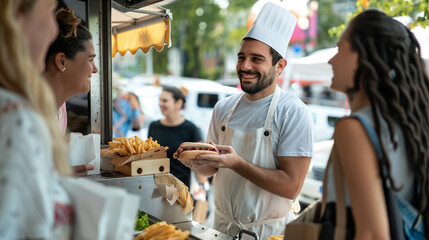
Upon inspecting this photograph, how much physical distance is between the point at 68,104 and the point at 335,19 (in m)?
19.9

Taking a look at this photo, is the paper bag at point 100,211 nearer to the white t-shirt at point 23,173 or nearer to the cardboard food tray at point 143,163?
the white t-shirt at point 23,173

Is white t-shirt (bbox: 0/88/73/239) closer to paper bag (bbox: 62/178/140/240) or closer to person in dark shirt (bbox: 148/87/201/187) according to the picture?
paper bag (bbox: 62/178/140/240)

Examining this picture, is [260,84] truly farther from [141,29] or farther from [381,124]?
[141,29]

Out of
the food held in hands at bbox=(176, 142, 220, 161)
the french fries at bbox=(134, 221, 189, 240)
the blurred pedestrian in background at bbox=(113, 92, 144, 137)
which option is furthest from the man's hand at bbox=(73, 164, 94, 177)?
the blurred pedestrian in background at bbox=(113, 92, 144, 137)

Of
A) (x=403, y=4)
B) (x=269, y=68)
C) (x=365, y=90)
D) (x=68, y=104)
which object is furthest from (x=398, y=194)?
(x=403, y=4)

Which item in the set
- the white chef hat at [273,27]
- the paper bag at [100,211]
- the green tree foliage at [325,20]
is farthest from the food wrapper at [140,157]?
the green tree foliage at [325,20]

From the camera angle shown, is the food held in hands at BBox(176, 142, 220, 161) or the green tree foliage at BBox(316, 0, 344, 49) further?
the green tree foliage at BBox(316, 0, 344, 49)

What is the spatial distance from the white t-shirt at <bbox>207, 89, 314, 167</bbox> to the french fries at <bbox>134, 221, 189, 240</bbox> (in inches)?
38.1

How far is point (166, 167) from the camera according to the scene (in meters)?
2.83

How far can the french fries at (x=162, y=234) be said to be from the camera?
1.95 m

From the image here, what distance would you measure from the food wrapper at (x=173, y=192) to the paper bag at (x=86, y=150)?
0.45m

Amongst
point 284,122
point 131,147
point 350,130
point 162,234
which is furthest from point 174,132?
point 350,130

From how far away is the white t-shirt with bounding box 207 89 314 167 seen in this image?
8.57 feet

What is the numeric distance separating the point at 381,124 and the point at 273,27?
1692mm
